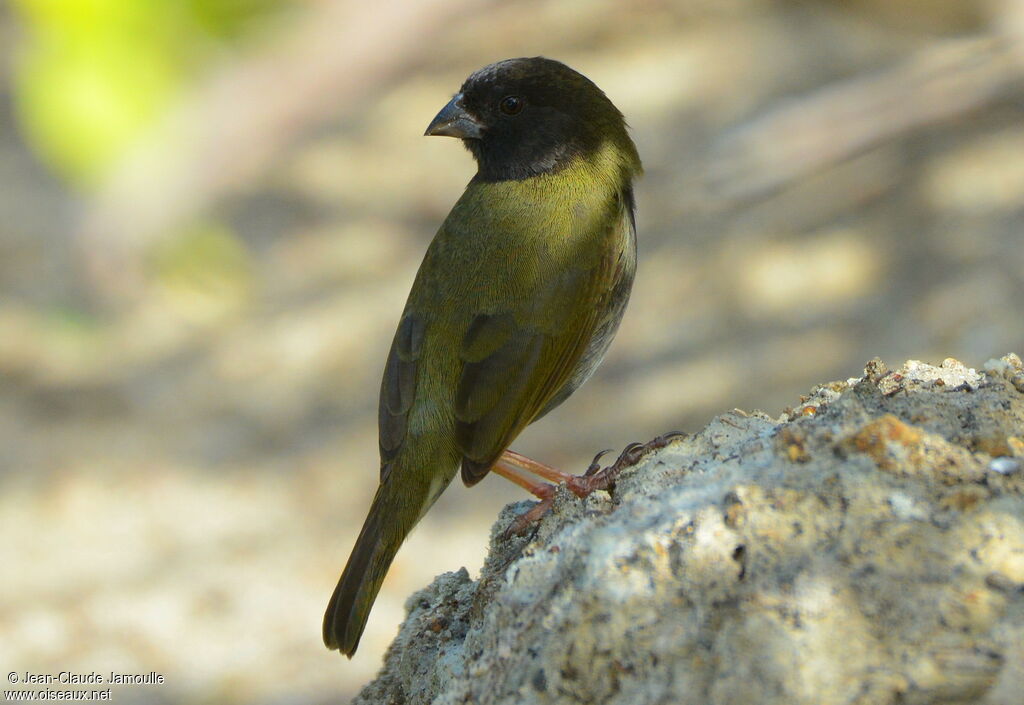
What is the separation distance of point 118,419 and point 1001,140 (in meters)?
5.53

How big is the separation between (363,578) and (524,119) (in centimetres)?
160

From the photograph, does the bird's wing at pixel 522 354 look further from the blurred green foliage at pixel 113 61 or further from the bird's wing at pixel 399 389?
the blurred green foliage at pixel 113 61

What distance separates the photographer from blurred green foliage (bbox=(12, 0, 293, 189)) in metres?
2.80

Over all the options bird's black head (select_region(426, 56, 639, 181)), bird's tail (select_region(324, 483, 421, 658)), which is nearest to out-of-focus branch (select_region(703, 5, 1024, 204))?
bird's black head (select_region(426, 56, 639, 181))

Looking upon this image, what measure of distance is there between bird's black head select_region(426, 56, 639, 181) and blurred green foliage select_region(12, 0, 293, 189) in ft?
4.21

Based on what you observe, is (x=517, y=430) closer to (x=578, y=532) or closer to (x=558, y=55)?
(x=578, y=532)

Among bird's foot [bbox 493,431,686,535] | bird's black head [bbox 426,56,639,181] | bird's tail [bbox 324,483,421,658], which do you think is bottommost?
bird's foot [bbox 493,431,686,535]

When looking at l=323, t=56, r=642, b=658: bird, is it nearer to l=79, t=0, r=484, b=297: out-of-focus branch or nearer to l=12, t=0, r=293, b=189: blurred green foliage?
l=79, t=0, r=484, b=297: out-of-focus branch

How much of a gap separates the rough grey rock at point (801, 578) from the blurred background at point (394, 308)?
2.79 m

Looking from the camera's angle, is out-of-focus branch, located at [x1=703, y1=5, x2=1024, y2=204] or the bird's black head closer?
the bird's black head

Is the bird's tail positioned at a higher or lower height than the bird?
lower

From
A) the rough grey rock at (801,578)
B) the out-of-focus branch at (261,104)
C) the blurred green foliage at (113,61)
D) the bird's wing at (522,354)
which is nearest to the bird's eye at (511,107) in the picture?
the bird's wing at (522,354)

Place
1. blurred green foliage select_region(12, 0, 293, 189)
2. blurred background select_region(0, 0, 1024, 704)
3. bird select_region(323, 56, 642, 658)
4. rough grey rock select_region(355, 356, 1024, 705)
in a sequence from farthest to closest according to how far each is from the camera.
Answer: blurred background select_region(0, 0, 1024, 704) < bird select_region(323, 56, 642, 658) < blurred green foliage select_region(12, 0, 293, 189) < rough grey rock select_region(355, 356, 1024, 705)

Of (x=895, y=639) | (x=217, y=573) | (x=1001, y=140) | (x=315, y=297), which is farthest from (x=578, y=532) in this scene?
(x=1001, y=140)
